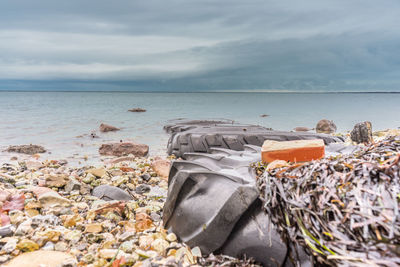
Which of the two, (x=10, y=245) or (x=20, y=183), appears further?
(x=20, y=183)

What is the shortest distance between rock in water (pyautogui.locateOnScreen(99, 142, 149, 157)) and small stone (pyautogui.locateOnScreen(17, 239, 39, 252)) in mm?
3920

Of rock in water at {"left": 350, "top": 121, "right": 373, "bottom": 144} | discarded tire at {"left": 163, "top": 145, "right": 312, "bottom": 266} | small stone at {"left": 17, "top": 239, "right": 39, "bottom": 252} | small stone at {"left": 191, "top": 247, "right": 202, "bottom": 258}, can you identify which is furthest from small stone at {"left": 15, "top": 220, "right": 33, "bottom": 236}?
rock in water at {"left": 350, "top": 121, "right": 373, "bottom": 144}

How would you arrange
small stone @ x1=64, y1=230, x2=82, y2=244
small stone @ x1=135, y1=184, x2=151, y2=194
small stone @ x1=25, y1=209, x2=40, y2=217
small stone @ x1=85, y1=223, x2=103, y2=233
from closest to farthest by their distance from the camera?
small stone @ x1=64, y1=230, x2=82, y2=244 → small stone @ x1=85, y1=223, x2=103, y2=233 → small stone @ x1=25, y1=209, x2=40, y2=217 → small stone @ x1=135, y1=184, x2=151, y2=194

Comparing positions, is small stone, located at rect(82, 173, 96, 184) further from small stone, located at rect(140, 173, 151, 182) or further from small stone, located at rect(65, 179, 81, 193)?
small stone, located at rect(140, 173, 151, 182)

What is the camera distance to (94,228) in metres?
1.85

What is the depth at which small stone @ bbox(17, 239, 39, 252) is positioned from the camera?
158 centimetres

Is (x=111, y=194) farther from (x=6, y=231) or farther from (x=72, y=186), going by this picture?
(x=6, y=231)

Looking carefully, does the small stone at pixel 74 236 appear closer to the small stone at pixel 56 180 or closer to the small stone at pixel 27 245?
the small stone at pixel 27 245

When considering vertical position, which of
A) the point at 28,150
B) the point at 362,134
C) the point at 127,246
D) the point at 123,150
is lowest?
the point at 28,150

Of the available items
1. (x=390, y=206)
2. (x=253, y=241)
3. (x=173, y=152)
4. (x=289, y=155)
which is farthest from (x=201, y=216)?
(x=173, y=152)

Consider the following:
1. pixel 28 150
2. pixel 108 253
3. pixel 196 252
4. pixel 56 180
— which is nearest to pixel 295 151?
pixel 196 252

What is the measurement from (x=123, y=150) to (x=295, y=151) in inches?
183

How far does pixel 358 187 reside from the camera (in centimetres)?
96

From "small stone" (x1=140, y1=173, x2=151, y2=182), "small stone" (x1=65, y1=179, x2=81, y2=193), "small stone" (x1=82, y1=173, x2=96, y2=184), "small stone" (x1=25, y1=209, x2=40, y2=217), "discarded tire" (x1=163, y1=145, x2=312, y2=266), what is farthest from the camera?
"small stone" (x1=140, y1=173, x2=151, y2=182)
